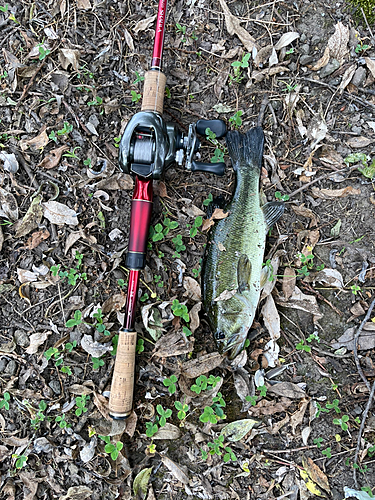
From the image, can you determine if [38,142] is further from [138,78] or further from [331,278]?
[331,278]

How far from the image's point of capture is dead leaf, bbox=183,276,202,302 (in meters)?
3.25

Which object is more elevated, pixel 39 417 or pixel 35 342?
pixel 35 342

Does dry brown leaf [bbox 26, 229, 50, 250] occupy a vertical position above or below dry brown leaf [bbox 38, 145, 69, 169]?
below

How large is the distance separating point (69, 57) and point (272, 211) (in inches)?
90.7

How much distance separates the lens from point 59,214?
3.30 meters

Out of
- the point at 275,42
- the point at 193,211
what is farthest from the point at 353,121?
the point at 193,211

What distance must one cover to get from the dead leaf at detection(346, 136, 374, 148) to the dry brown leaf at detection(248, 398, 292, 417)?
92.0 inches

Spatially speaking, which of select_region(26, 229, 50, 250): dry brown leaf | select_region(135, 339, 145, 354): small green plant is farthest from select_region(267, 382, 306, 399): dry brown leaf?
select_region(26, 229, 50, 250): dry brown leaf

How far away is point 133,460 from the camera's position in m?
3.21

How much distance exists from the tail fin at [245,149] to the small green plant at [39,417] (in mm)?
2675

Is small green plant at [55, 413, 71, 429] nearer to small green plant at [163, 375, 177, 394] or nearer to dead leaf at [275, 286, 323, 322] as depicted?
small green plant at [163, 375, 177, 394]

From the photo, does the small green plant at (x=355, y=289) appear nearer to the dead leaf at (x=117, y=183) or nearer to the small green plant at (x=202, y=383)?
the small green plant at (x=202, y=383)

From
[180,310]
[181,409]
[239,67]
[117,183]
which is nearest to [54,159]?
[117,183]

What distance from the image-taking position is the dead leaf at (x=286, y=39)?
329 centimetres
